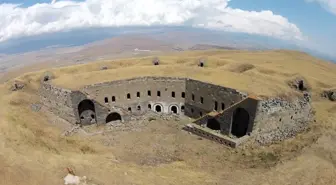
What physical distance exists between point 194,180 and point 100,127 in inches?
737

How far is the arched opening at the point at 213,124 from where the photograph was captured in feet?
124

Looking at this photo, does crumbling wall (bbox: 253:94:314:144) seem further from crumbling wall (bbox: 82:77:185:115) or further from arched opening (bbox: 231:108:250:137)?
crumbling wall (bbox: 82:77:185:115)

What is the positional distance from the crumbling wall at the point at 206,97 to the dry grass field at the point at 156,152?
4.19 ft

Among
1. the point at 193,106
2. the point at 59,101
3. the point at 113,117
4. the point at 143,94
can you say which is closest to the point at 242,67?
Answer: the point at 193,106

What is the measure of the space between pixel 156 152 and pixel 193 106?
500 inches

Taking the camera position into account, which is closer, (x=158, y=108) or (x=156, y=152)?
(x=156, y=152)

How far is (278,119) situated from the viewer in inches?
1357

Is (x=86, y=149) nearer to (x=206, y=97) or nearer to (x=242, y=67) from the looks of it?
(x=206, y=97)

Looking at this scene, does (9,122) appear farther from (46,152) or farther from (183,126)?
(183,126)

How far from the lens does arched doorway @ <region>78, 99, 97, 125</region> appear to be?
41.1 metres

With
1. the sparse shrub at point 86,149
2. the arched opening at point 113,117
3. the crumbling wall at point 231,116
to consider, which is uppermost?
the crumbling wall at point 231,116

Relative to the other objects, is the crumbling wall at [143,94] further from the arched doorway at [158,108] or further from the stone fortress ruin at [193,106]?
the arched doorway at [158,108]

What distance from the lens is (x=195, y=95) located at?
4272 centimetres

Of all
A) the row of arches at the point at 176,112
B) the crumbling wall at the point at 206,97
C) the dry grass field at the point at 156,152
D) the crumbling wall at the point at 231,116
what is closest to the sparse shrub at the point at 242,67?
the dry grass field at the point at 156,152
